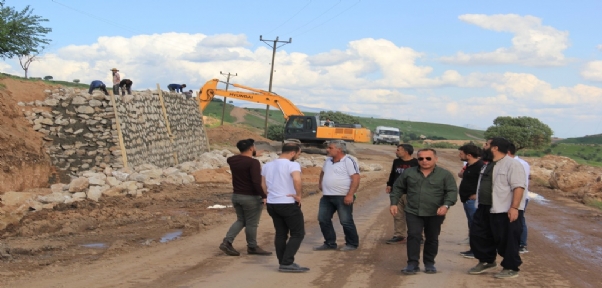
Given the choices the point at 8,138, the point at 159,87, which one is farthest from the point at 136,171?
the point at 159,87

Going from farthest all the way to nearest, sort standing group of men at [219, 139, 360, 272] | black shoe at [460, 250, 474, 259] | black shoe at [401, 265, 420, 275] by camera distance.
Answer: black shoe at [460, 250, 474, 259] → standing group of men at [219, 139, 360, 272] → black shoe at [401, 265, 420, 275]

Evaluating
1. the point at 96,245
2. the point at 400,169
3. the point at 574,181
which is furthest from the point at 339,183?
the point at 574,181

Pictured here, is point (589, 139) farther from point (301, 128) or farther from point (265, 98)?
point (265, 98)

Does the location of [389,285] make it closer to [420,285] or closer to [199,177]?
[420,285]

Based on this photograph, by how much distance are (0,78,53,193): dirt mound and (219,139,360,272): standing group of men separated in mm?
10101

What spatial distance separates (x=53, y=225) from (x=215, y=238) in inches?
161

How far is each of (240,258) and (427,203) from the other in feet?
9.67

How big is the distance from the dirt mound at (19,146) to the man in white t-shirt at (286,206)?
11.1 metres

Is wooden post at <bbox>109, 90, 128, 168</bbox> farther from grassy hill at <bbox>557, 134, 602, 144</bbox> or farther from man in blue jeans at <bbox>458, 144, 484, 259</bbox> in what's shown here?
grassy hill at <bbox>557, 134, 602, 144</bbox>

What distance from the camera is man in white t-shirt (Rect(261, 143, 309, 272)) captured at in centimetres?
908

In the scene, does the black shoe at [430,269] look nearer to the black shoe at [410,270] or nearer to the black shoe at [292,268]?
A: the black shoe at [410,270]

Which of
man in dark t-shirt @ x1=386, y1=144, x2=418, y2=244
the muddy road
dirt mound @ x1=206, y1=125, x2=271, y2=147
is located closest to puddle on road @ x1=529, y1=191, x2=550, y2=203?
the muddy road

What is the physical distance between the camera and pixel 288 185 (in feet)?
30.1

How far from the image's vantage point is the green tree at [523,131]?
68625 mm
